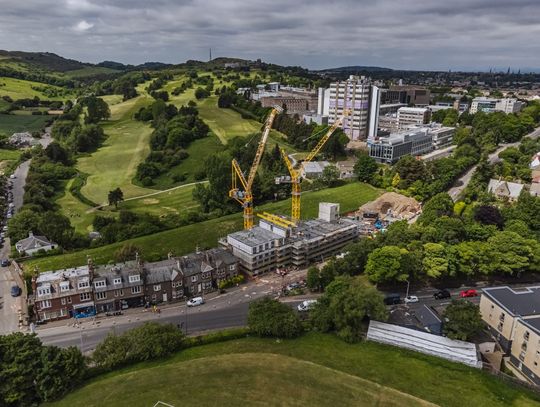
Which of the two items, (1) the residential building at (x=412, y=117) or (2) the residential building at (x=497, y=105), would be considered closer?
(1) the residential building at (x=412, y=117)

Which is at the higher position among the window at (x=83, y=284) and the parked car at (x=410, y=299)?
the window at (x=83, y=284)

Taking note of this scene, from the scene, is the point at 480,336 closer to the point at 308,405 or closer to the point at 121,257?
the point at 308,405

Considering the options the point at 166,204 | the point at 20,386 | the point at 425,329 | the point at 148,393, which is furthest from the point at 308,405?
the point at 166,204

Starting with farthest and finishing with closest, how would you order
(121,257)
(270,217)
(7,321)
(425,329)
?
(270,217), (121,257), (7,321), (425,329)

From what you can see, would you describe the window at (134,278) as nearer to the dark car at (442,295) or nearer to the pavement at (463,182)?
the dark car at (442,295)

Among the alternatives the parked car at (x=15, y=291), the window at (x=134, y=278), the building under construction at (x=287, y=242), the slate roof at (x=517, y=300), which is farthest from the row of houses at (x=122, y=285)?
the slate roof at (x=517, y=300)

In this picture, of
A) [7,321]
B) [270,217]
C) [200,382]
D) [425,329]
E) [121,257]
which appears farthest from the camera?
[270,217]

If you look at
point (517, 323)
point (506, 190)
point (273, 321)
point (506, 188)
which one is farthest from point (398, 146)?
point (273, 321)
